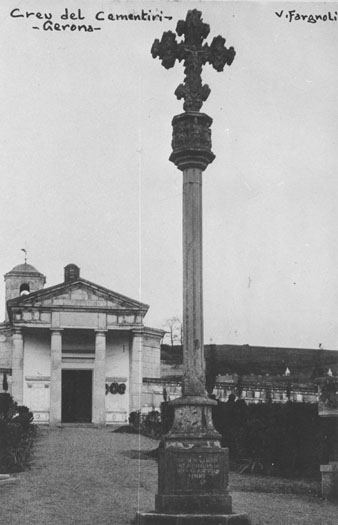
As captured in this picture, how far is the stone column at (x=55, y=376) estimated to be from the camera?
Answer: 3781 centimetres

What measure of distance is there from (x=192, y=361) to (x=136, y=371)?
→ 1220 inches

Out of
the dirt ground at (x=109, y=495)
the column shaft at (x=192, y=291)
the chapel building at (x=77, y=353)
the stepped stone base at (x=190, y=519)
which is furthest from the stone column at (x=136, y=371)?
the stepped stone base at (x=190, y=519)

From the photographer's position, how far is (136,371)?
40.1 meters

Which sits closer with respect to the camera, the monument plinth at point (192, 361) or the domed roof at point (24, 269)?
the monument plinth at point (192, 361)

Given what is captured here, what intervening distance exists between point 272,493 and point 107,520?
3.88m

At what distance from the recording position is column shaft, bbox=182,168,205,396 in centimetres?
950

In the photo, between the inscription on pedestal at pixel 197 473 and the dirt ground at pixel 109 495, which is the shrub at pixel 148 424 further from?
the inscription on pedestal at pixel 197 473

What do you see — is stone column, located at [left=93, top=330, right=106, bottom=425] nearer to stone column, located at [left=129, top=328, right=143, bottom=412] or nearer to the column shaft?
stone column, located at [left=129, top=328, right=143, bottom=412]

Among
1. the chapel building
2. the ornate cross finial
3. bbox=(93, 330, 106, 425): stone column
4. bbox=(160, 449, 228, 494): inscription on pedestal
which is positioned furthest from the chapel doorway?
bbox=(160, 449, 228, 494): inscription on pedestal

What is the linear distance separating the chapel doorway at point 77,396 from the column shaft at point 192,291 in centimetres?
3109

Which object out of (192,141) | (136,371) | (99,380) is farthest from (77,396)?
(192,141)

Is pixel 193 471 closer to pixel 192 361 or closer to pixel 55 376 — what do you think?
pixel 192 361

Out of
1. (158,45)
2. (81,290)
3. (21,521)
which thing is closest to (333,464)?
(21,521)

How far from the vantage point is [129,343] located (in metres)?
40.8
